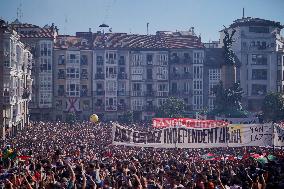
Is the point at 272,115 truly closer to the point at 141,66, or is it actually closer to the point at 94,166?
the point at 141,66

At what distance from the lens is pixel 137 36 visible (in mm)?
77625

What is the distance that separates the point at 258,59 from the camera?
2980 inches

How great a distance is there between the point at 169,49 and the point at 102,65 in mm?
12332

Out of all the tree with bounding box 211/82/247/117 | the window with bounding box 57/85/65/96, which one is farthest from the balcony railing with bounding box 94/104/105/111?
the tree with bounding box 211/82/247/117

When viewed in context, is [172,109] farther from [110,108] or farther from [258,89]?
[258,89]

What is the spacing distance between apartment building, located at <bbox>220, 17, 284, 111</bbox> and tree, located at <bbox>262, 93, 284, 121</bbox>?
10.6m

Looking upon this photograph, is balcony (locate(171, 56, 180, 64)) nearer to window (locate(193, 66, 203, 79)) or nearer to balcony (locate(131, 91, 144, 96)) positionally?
window (locate(193, 66, 203, 79))

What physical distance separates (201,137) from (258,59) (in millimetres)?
54066

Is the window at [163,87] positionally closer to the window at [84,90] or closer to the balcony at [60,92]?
the window at [84,90]

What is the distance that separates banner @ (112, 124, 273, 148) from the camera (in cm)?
2503

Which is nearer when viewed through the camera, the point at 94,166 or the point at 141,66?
the point at 94,166

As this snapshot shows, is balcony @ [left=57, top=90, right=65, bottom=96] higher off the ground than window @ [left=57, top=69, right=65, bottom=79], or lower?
lower

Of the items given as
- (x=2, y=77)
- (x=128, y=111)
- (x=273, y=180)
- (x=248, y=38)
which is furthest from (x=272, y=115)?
(x=273, y=180)

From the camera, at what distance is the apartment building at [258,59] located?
74.8 meters
